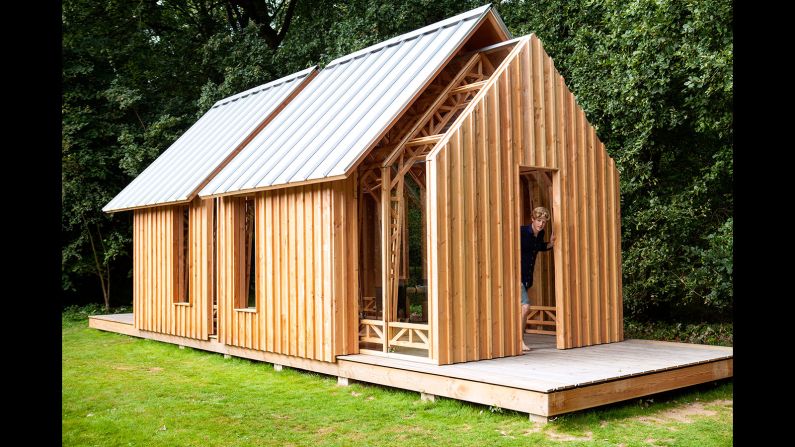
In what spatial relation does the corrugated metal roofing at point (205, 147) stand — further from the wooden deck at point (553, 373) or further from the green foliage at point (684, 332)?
the green foliage at point (684, 332)

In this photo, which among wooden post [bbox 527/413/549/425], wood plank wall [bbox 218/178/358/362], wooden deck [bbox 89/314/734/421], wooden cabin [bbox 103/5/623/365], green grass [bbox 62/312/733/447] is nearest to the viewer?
green grass [bbox 62/312/733/447]

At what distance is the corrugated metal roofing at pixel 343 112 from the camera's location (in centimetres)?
888

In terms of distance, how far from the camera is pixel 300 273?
31.1 feet

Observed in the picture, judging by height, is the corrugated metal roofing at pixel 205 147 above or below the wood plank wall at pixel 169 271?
above

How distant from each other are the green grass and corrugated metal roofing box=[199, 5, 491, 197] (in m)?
2.53

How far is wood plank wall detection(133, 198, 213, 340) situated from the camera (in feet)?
38.5

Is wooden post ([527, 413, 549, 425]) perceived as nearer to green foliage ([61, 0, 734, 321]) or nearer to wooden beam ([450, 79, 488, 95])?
wooden beam ([450, 79, 488, 95])

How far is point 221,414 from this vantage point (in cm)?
737

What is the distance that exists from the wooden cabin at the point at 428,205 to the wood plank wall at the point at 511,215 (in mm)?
19

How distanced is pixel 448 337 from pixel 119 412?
11.4 ft

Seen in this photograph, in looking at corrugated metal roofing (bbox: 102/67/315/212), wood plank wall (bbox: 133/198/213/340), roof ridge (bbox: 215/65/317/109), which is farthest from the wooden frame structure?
roof ridge (bbox: 215/65/317/109)

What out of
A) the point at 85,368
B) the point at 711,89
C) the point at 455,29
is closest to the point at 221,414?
the point at 85,368

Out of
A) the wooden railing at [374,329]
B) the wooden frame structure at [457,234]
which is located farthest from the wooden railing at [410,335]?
the wooden railing at [374,329]

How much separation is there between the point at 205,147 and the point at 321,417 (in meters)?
7.73
